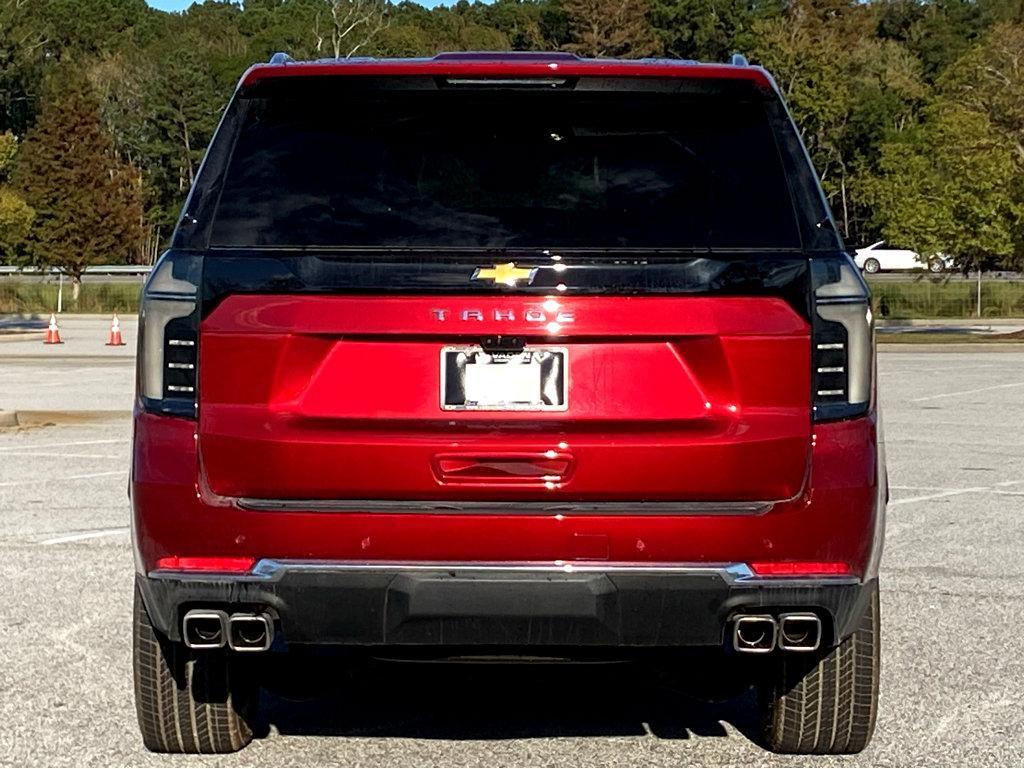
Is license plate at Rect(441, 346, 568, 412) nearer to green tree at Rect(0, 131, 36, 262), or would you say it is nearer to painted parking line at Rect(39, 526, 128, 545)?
painted parking line at Rect(39, 526, 128, 545)

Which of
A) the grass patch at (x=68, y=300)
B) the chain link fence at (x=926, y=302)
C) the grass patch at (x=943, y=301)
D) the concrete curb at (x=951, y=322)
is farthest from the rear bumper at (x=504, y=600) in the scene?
the grass patch at (x=68, y=300)

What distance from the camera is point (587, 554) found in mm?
4461

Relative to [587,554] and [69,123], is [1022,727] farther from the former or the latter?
[69,123]

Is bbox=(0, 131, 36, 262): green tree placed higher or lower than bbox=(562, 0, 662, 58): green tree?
lower

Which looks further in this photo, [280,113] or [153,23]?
[153,23]

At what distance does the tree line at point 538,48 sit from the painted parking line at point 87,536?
126ft

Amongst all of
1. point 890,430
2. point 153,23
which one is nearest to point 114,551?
point 890,430

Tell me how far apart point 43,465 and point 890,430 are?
26.7 ft

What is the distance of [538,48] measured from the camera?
117m

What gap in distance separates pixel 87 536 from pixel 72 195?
70251 millimetres

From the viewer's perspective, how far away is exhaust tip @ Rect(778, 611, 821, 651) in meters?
4.58

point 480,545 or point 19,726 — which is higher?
point 480,545

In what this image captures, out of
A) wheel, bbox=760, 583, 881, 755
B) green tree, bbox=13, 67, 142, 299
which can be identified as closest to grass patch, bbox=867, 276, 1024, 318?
green tree, bbox=13, 67, 142, 299

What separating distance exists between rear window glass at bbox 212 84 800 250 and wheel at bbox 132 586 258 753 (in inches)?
48.2
